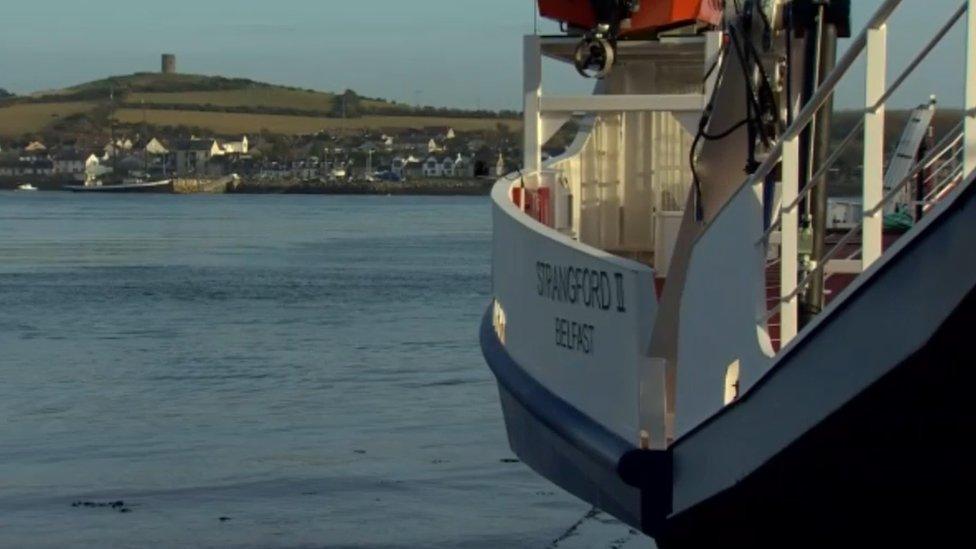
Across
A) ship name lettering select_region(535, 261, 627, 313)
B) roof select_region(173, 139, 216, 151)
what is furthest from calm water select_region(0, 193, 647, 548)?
roof select_region(173, 139, 216, 151)

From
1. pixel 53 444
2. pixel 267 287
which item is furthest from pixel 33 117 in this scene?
pixel 53 444

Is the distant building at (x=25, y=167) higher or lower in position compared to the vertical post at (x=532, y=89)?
lower

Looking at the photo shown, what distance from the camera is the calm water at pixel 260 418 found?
480 inches

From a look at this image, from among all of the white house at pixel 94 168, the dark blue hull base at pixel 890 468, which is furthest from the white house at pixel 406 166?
the dark blue hull base at pixel 890 468

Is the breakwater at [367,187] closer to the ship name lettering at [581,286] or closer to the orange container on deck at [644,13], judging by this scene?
the orange container on deck at [644,13]

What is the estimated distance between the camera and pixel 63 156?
172 m

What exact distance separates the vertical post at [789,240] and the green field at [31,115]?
165 metres

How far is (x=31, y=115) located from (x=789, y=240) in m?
172

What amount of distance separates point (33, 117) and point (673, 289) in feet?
558

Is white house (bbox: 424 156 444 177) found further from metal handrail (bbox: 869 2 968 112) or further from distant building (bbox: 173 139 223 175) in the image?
metal handrail (bbox: 869 2 968 112)

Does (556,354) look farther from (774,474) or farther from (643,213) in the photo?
(643,213)

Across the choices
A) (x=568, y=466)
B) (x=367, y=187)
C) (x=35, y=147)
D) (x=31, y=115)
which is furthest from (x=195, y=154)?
(x=568, y=466)

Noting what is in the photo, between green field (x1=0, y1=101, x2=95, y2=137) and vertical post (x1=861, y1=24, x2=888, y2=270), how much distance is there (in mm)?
165338

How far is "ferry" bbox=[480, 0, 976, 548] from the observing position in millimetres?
5223
